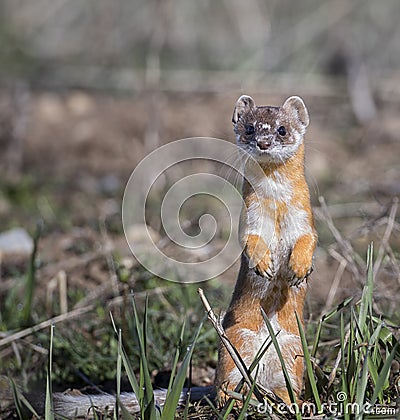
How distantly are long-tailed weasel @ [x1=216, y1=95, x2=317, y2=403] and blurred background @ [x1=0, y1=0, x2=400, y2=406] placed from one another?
0.71 m

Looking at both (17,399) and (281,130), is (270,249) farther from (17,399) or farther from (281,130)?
(17,399)

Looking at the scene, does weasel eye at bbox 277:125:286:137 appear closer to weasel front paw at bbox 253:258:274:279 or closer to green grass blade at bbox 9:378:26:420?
weasel front paw at bbox 253:258:274:279

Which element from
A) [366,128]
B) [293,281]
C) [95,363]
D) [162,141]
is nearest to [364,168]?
[366,128]

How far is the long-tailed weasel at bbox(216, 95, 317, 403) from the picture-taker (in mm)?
2762

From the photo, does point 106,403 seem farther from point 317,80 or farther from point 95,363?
point 317,80

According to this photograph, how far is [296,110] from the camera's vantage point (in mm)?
2932

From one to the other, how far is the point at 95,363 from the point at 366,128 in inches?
191

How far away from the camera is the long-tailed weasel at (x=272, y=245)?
2.76m

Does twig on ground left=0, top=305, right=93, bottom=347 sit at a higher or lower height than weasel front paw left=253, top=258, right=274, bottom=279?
lower

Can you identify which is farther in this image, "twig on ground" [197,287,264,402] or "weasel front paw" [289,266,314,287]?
"weasel front paw" [289,266,314,287]

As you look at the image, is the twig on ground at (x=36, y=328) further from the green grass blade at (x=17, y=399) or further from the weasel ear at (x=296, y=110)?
the weasel ear at (x=296, y=110)

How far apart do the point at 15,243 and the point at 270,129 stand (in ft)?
9.01

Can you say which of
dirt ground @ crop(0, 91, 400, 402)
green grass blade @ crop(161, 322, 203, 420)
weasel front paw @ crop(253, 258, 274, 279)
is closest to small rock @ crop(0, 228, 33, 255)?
dirt ground @ crop(0, 91, 400, 402)

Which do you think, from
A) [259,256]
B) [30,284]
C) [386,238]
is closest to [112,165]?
[30,284]
